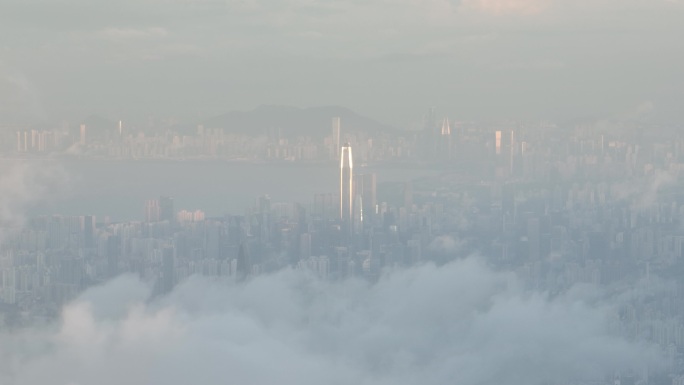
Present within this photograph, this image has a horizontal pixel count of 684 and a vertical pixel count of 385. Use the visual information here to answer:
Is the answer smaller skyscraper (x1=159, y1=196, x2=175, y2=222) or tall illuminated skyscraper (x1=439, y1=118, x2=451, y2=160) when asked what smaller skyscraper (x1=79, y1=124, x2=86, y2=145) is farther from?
tall illuminated skyscraper (x1=439, y1=118, x2=451, y2=160)

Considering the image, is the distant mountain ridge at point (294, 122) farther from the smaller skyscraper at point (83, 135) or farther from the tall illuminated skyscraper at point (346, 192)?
the smaller skyscraper at point (83, 135)

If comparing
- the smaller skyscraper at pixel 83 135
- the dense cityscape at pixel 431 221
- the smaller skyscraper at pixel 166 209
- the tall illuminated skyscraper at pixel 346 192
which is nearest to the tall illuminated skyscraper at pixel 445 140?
the dense cityscape at pixel 431 221

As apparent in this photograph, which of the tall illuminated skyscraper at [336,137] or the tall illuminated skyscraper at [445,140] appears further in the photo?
the tall illuminated skyscraper at [445,140]

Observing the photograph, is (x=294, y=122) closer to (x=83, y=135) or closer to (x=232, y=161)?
(x=232, y=161)

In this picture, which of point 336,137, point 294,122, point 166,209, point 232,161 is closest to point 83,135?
point 166,209

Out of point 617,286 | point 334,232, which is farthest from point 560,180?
point 334,232

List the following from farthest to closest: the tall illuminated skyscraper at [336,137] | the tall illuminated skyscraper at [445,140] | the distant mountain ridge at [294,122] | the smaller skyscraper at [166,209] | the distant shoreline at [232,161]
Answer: the tall illuminated skyscraper at [445,140] → the tall illuminated skyscraper at [336,137] → the distant mountain ridge at [294,122] → the smaller skyscraper at [166,209] → the distant shoreline at [232,161]

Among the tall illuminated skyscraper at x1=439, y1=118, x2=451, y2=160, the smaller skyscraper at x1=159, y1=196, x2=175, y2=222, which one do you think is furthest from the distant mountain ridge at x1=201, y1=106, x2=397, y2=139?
the smaller skyscraper at x1=159, y1=196, x2=175, y2=222
